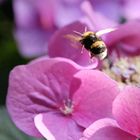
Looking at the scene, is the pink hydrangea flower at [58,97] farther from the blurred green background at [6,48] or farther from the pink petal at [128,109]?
the blurred green background at [6,48]

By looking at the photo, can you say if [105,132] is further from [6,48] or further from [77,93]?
[6,48]

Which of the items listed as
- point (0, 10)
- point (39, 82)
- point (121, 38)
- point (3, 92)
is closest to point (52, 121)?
point (39, 82)

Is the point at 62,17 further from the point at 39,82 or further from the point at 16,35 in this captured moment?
the point at 39,82

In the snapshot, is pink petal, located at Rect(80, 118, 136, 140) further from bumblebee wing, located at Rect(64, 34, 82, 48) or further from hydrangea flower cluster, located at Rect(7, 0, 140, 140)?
bumblebee wing, located at Rect(64, 34, 82, 48)

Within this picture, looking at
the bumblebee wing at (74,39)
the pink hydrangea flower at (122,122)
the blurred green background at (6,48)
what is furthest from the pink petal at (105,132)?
the blurred green background at (6,48)

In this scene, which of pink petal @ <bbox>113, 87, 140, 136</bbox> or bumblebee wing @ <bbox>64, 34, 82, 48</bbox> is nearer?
pink petal @ <bbox>113, 87, 140, 136</bbox>

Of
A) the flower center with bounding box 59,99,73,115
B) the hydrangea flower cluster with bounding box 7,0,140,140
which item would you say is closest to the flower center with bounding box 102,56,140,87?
the hydrangea flower cluster with bounding box 7,0,140,140

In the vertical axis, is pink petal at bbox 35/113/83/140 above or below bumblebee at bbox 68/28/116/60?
below
